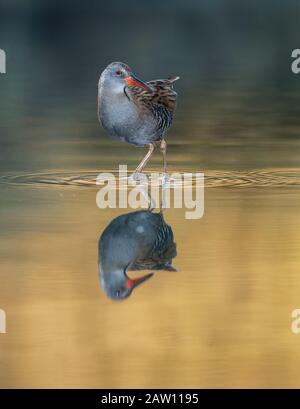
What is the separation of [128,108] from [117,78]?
28 cm

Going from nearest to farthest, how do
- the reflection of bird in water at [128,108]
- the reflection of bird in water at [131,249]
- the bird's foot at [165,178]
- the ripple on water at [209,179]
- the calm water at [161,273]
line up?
the calm water at [161,273], the reflection of bird in water at [131,249], the ripple on water at [209,179], the bird's foot at [165,178], the reflection of bird in water at [128,108]

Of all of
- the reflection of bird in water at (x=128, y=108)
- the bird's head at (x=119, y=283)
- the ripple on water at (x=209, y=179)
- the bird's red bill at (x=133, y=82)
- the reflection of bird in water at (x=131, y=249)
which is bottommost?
the bird's head at (x=119, y=283)

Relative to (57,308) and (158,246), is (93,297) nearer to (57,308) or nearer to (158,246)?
(57,308)

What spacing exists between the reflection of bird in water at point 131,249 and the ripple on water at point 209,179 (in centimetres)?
153

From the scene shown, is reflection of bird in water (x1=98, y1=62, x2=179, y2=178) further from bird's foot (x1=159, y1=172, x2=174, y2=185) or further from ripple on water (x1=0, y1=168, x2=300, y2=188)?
ripple on water (x1=0, y1=168, x2=300, y2=188)

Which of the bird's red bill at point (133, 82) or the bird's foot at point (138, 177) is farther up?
the bird's red bill at point (133, 82)

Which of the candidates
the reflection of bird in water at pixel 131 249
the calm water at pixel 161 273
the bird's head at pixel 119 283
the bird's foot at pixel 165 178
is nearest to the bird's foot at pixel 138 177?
the bird's foot at pixel 165 178

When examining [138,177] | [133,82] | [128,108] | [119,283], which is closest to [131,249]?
[119,283]

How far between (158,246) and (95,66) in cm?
1320

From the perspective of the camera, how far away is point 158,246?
31.0ft

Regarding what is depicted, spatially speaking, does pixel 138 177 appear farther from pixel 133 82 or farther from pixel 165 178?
pixel 133 82

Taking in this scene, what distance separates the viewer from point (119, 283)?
8539 mm

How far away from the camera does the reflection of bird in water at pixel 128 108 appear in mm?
12227

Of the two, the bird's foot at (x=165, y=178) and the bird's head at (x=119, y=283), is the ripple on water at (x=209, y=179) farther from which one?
the bird's head at (x=119, y=283)
